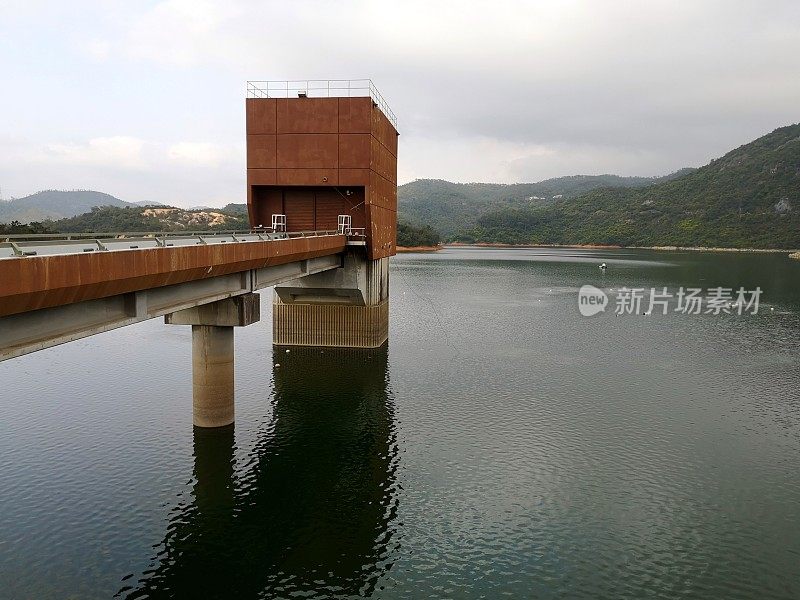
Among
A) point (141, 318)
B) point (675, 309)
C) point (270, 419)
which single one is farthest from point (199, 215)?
point (141, 318)

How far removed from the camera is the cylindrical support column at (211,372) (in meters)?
29.8

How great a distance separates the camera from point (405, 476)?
86.4 feet

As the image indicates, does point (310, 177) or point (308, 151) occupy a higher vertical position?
point (308, 151)

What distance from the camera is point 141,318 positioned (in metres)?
19.6

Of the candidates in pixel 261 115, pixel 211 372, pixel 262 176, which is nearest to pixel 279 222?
pixel 262 176

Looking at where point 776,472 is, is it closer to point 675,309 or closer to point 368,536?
point 368,536

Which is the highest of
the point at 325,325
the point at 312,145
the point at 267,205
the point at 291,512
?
the point at 312,145

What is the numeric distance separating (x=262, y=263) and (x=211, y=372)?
21.6ft

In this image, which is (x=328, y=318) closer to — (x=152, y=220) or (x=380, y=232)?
(x=380, y=232)

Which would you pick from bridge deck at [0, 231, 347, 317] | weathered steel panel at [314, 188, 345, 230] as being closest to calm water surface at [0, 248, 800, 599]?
bridge deck at [0, 231, 347, 317]

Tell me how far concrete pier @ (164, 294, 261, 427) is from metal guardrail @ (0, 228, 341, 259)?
3635mm

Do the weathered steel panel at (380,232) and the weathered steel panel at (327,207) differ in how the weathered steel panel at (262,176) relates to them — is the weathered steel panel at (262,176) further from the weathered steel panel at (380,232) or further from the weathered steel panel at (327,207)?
the weathered steel panel at (380,232)

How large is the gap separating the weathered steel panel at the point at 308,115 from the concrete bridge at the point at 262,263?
0.22 feet

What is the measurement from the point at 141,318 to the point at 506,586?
14.4 m
